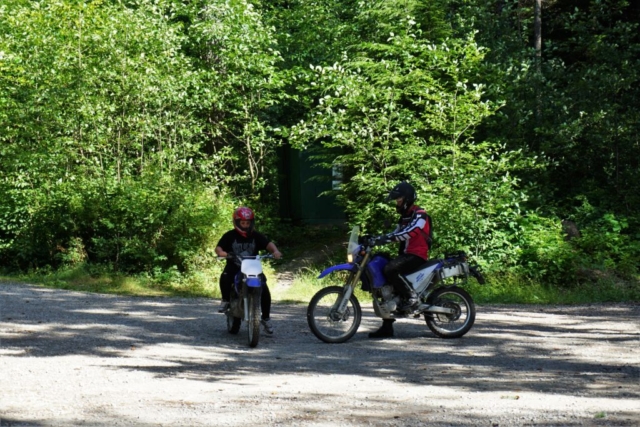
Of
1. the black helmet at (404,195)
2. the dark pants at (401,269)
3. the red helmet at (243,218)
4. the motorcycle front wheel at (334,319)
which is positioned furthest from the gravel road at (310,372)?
the black helmet at (404,195)

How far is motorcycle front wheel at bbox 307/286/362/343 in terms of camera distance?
1084 centimetres

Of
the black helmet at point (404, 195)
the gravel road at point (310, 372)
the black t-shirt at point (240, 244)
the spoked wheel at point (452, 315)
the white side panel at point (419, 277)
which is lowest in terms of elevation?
the gravel road at point (310, 372)

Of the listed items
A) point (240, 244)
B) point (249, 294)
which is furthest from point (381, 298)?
point (240, 244)

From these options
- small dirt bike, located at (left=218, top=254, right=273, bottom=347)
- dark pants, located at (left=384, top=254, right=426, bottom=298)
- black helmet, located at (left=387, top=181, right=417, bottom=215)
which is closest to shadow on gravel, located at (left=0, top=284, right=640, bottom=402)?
small dirt bike, located at (left=218, top=254, right=273, bottom=347)

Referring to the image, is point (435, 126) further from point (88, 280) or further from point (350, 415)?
point (350, 415)

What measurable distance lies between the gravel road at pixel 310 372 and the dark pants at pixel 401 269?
65cm

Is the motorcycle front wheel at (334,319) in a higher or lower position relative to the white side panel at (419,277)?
lower

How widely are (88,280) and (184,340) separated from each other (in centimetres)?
761

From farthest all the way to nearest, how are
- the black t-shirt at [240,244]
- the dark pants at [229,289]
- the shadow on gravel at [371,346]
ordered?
the black t-shirt at [240,244], the dark pants at [229,289], the shadow on gravel at [371,346]

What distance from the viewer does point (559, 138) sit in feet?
62.9

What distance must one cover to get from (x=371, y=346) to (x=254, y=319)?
1.34 m

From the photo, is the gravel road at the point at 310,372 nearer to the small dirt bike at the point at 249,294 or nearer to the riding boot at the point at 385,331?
the riding boot at the point at 385,331

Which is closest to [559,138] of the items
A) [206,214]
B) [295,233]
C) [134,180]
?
[206,214]

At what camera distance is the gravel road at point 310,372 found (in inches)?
277
